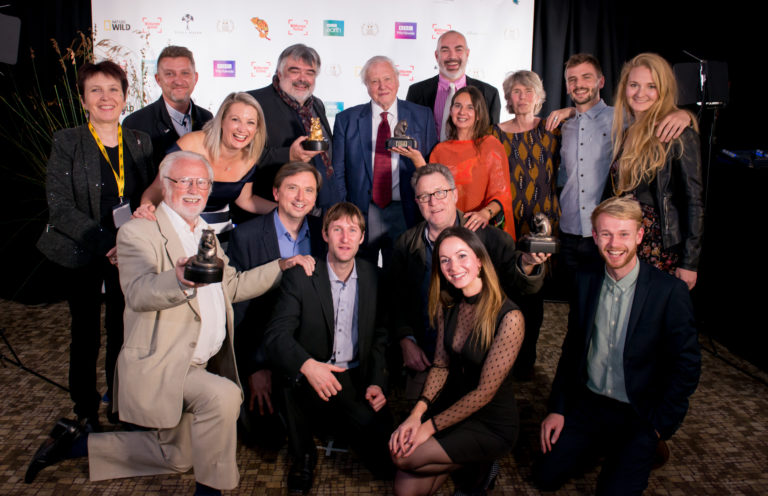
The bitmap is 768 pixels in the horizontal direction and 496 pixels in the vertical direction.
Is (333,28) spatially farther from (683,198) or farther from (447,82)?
(683,198)

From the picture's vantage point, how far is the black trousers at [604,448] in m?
2.00

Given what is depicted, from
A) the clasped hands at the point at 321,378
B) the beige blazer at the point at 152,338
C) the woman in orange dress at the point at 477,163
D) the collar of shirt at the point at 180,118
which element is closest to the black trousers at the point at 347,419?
the clasped hands at the point at 321,378

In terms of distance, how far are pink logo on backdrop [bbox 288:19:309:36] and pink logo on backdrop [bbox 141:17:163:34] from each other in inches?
44.2

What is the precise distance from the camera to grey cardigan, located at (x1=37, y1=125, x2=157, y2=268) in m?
2.36

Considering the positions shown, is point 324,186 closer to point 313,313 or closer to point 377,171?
point 377,171

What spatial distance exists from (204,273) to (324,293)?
776 millimetres

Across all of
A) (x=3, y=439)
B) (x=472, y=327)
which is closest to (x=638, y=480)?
(x=472, y=327)

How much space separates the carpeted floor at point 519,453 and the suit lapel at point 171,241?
80 cm

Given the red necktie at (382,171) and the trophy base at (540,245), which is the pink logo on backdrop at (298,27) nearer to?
the red necktie at (382,171)

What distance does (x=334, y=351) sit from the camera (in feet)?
7.94

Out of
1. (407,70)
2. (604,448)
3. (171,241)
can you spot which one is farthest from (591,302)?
(407,70)

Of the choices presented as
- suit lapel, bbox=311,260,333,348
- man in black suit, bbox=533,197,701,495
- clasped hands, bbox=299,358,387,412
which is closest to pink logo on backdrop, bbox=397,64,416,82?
suit lapel, bbox=311,260,333,348

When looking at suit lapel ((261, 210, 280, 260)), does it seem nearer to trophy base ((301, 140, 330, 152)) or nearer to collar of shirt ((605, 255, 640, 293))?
trophy base ((301, 140, 330, 152))

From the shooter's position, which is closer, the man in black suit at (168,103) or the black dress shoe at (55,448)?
the black dress shoe at (55,448)
